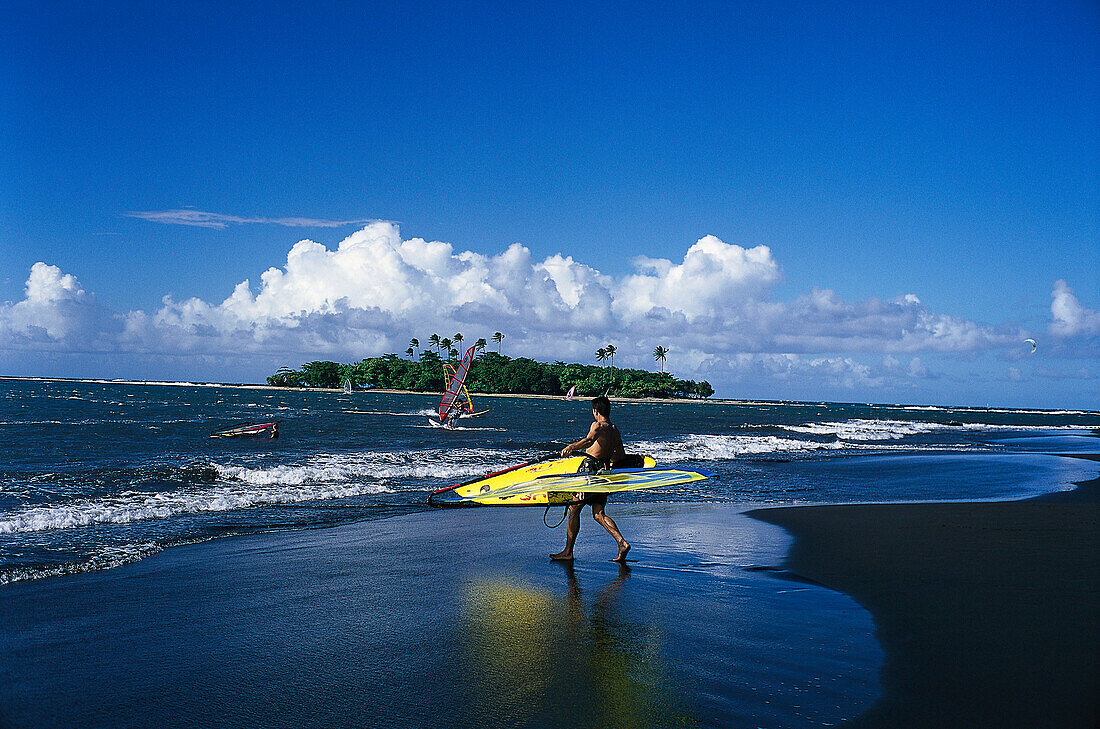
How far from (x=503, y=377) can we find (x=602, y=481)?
156 meters

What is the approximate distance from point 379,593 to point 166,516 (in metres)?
7.07

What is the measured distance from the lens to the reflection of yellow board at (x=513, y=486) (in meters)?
8.81

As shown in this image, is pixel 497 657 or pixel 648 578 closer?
pixel 497 657

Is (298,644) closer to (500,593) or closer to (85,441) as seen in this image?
(500,593)

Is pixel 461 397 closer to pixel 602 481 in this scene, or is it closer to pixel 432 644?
pixel 602 481

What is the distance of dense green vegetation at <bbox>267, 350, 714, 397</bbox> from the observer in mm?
163375

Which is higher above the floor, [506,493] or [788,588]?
[506,493]

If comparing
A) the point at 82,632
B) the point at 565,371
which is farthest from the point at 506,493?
the point at 565,371

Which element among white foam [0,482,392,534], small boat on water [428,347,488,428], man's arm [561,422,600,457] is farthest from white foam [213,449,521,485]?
small boat on water [428,347,488,428]

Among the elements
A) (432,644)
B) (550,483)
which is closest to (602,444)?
(550,483)

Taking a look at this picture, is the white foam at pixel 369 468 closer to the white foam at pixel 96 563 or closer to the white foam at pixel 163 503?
the white foam at pixel 163 503

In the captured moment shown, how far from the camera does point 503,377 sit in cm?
16400

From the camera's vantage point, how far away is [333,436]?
117ft

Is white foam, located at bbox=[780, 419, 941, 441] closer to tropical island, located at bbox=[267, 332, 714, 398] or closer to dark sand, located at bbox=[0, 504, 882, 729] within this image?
dark sand, located at bbox=[0, 504, 882, 729]
